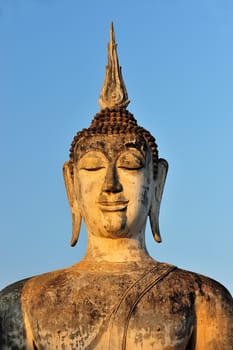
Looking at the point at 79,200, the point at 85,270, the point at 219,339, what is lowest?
the point at 219,339

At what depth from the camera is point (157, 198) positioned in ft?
45.0

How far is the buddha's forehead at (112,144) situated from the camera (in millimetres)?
13227

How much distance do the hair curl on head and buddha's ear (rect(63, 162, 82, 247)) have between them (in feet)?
0.66

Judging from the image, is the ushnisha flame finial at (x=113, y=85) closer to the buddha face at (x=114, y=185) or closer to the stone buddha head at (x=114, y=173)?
the stone buddha head at (x=114, y=173)

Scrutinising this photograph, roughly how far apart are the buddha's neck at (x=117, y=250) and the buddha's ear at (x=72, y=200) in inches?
16.0

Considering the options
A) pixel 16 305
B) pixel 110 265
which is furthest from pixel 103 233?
pixel 16 305

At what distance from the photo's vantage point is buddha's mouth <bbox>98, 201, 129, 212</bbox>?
42.8ft

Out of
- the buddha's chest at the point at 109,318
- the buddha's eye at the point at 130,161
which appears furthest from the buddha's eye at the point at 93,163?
the buddha's chest at the point at 109,318

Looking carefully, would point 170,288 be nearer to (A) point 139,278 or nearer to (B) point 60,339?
(A) point 139,278

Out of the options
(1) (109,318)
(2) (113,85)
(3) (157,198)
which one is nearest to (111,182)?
(3) (157,198)

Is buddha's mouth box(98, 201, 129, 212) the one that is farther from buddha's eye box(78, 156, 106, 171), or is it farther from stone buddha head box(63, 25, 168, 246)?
buddha's eye box(78, 156, 106, 171)

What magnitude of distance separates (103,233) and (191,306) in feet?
4.67

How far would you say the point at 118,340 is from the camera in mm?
12477

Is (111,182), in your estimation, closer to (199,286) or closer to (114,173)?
(114,173)
